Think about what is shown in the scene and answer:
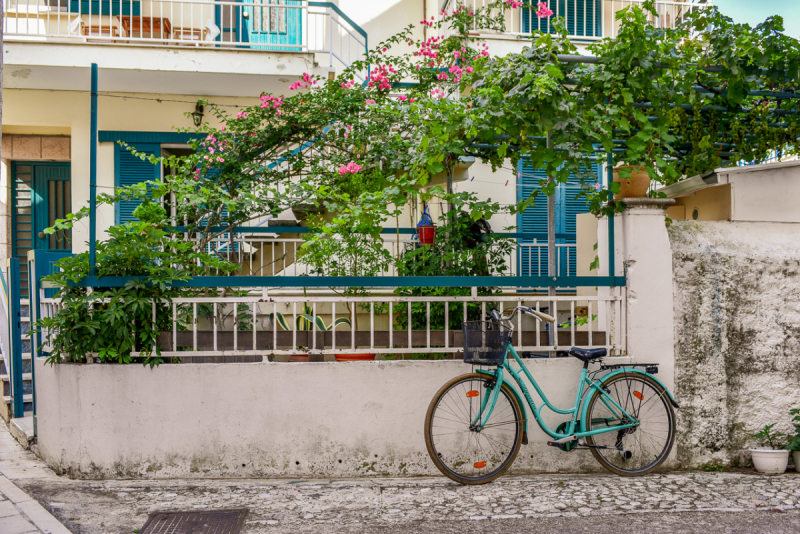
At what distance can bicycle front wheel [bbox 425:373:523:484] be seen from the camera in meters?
4.06

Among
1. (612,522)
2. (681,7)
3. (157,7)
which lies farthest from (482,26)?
(612,522)

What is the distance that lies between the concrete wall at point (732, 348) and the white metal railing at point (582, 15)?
535 cm

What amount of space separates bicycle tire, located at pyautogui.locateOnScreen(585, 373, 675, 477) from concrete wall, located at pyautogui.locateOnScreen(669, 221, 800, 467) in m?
0.20

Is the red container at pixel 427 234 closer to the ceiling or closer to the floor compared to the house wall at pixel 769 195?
closer to the floor

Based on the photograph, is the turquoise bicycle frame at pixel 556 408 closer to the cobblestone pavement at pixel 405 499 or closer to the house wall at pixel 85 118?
the cobblestone pavement at pixel 405 499

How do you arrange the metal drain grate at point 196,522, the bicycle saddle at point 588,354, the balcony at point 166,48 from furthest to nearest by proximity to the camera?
1. the balcony at point 166,48
2. the bicycle saddle at point 588,354
3. the metal drain grate at point 196,522

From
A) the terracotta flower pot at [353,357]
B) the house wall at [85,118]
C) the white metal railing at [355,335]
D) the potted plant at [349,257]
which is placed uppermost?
the house wall at [85,118]

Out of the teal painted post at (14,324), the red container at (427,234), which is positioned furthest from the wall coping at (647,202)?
the teal painted post at (14,324)

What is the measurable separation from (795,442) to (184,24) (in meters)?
8.95

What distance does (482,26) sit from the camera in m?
8.44

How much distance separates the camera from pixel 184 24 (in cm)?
890

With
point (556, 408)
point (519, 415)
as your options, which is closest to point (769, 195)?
point (556, 408)

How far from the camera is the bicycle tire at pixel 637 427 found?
432 centimetres

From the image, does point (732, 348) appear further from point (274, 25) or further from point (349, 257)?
point (274, 25)
